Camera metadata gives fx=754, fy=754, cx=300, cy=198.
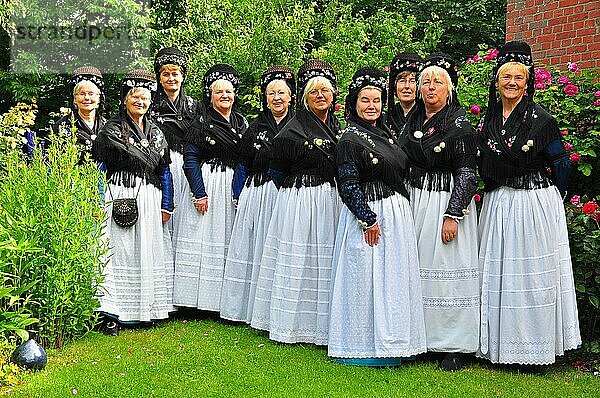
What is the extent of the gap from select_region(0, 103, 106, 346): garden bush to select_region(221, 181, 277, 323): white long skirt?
1.27 meters

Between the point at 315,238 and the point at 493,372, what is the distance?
1.65 m

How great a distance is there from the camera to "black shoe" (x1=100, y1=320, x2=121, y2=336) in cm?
625

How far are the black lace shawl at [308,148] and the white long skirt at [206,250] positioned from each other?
0.95 metres

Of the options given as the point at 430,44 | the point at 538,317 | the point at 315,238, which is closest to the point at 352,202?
the point at 315,238

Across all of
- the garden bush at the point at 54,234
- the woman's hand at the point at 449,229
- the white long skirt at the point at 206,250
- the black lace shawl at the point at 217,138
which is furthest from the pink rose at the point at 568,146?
the garden bush at the point at 54,234

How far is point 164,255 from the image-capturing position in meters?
6.60

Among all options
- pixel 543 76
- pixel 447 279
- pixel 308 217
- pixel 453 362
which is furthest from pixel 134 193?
pixel 543 76

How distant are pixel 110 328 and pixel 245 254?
1.28 meters

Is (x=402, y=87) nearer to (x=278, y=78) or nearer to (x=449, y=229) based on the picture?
(x=278, y=78)

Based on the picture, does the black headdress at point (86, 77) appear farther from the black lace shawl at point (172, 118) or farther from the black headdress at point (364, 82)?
the black headdress at point (364, 82)

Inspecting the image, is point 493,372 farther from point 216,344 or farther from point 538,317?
point 216,344

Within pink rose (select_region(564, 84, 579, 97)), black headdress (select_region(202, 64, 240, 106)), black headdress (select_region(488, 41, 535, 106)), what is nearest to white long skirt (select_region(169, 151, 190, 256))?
black headdress (select_region(202, 64, 240, 106))

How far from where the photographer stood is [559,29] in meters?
7.95

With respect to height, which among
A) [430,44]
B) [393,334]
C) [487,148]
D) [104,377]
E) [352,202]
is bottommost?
[104,377]
